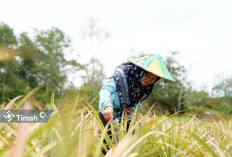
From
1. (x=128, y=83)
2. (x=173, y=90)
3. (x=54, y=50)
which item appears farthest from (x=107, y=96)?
(x=54, y=50)

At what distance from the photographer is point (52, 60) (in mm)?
26359

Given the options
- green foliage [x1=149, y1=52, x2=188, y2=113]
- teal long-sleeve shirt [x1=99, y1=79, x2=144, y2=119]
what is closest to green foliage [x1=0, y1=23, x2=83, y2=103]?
green foliage [x1=149, y1=52, x2=188, y2=113]

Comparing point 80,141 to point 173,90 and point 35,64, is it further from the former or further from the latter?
point 35,64

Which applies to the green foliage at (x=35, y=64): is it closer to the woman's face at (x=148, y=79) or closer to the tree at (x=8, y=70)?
the tree at (x=8, y=70)

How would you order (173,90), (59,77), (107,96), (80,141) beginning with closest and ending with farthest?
(80,141) < (107,96) < (173,90) < (59,77)

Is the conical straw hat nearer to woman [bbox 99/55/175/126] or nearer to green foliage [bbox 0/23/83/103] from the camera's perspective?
woman [bbox 99/55/175/126]

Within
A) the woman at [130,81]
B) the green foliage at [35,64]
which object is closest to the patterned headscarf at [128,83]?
the woman at [130,81]

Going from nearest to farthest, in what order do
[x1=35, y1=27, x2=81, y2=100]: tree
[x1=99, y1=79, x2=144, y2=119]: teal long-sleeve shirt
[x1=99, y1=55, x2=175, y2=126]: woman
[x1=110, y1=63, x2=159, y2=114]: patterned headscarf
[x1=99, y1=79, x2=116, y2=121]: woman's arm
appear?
[x1=99, y1=79, x2=116, y2=121]: woman's arm < [x1=99, y1=79, x2=144, y2=119]: teal long-sleeve shirt < [x1=99, y1=55, x2=175, y2=126]: woman < [x1=110, y1=63, x2=159, y2=114]: patterned headscarf < [x1=35, y1=27, x2=81, y2=100]: tree

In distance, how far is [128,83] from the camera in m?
1.79

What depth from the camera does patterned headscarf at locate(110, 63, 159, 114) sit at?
173cm

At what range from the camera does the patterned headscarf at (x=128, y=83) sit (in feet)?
5.66

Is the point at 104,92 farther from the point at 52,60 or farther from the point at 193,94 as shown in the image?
the point at 52,60

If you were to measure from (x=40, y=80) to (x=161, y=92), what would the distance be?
16515 mm

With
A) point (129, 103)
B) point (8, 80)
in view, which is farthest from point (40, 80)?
point (129, 103)
